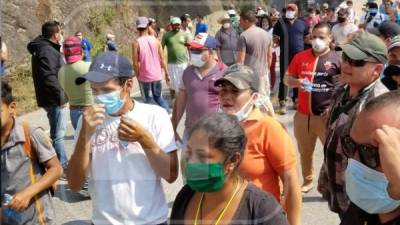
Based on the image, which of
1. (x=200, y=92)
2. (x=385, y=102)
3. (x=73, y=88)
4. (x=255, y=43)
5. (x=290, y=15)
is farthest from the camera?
(x=290, y=15)

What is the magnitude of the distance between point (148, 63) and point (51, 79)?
4.68 ft

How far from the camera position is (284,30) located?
7875 mm

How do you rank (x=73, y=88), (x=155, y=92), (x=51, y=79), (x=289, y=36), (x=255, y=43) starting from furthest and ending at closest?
1. (x=289, y=36)
2. (x=155, y=92)
3. (x=255, y=43)
4. (x=51, y=79)
5. (x=73, y=88)

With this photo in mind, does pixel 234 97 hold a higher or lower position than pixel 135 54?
higher

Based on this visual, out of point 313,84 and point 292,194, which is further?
point 313,84

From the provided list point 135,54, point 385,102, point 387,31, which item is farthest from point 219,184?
point 135,54

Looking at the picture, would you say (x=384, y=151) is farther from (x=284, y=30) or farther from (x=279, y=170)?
(x=284, y=30)

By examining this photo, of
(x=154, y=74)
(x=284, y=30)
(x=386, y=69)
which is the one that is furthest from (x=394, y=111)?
(x=284, y=30)

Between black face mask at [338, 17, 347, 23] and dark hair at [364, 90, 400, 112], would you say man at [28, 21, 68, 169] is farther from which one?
black face mask at [338, 17, 347, 23]

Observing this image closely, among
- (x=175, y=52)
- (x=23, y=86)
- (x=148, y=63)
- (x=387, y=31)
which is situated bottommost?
Result: (x=23, y=86)

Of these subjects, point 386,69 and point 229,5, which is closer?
point 386,69

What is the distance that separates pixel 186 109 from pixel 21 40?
26.0ft

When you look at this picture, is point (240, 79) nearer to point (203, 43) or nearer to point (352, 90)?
point (352, 90)

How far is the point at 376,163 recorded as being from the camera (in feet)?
6.21
